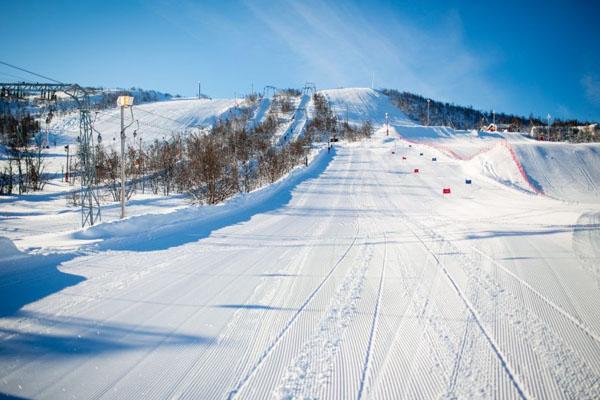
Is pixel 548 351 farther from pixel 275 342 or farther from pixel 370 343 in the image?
pixel 275 342

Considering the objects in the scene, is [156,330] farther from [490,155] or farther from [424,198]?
[490,155]

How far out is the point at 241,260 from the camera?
21.6 ft

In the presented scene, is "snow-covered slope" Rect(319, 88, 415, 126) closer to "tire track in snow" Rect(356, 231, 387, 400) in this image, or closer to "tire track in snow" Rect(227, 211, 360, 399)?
"tire track in snow" Rect(227, 211, 360, 399)

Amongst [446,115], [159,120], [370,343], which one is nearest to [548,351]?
[370,343]

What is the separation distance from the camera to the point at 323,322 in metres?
3.90

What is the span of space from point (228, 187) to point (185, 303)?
1903 cm

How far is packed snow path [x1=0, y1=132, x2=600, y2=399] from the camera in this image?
2814mm

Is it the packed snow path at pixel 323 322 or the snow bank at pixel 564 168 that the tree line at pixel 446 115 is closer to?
the snow bank at pixel 564 168

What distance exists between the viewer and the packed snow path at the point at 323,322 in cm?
281

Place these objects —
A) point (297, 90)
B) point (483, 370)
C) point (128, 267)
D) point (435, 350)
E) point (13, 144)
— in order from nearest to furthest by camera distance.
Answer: point (483, 370) → point (435, 350) → point (128, 267) → point (13, 144) → point (297, 90)

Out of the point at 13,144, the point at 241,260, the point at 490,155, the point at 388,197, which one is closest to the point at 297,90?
the point at 13,144

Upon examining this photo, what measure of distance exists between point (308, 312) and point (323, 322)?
1.07 ft

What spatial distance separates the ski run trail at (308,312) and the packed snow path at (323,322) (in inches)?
0.8

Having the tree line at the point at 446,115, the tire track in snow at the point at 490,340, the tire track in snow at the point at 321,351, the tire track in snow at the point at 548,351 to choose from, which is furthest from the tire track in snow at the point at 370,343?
the tree line at the point at 446,115
